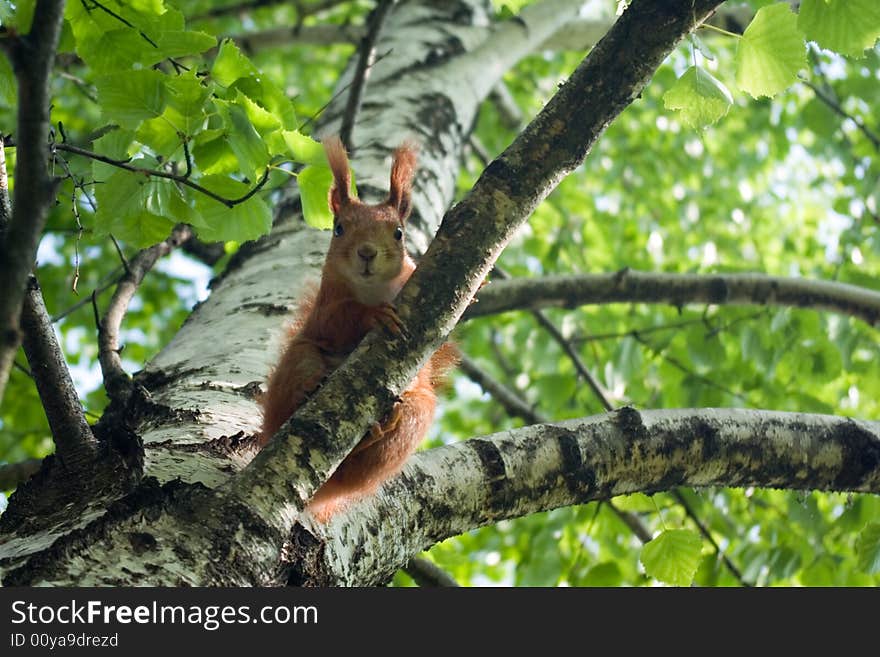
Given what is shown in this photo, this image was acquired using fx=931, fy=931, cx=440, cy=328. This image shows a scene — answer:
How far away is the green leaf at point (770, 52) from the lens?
161 cm

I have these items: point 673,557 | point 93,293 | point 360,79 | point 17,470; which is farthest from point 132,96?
point 673,557

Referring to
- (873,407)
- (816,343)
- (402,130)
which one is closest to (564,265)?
(816,343)

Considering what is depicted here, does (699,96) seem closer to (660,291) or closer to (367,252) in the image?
(367,252)

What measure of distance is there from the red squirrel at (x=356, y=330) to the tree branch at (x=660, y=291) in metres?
0.55

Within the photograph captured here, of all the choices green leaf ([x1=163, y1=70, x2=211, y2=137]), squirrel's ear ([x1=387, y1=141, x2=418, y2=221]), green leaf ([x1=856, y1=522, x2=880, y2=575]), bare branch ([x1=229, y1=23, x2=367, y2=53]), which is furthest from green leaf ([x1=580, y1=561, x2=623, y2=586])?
bare branch ([x1=229, y1=23, x2=367, y2=53])

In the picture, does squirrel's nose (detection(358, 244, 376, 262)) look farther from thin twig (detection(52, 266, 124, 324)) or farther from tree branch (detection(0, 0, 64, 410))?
tree branch (detection(0, 0, 64, 410))

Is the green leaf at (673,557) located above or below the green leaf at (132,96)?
below

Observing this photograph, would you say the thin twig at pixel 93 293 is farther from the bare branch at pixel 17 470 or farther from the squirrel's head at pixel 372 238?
the squirrel's head at pixel 372 238

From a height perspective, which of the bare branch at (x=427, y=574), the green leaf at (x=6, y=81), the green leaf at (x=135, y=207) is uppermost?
the green leaf at (x=6, y=81)

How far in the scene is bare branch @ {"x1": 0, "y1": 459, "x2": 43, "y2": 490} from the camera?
2.05m

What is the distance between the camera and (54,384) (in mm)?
1340

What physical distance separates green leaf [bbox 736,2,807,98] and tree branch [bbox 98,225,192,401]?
4.04 feet

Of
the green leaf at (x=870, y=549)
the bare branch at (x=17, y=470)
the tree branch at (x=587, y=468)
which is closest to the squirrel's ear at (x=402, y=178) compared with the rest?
the tree branch at (x=587, y=468)

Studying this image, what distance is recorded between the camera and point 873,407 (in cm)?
526
